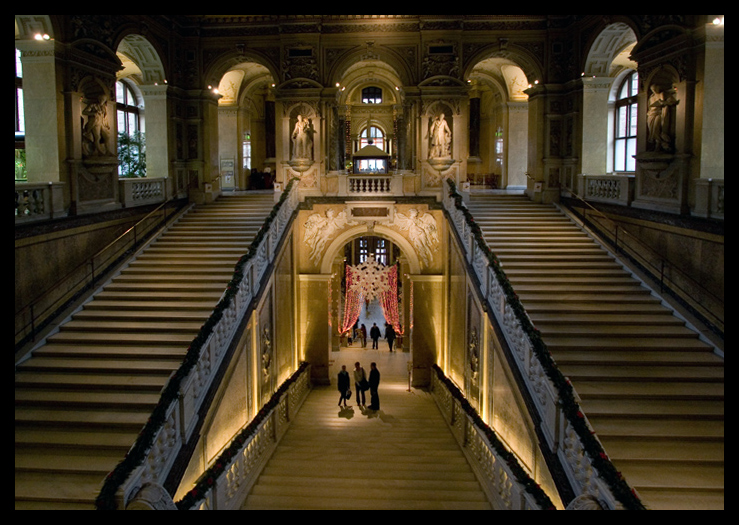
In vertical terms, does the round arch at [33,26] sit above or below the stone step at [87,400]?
above

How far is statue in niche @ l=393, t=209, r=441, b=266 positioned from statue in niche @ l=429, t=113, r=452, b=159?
1.81 metres

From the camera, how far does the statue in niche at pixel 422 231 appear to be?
53.4ft

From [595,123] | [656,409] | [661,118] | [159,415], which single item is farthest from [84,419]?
[595,123]

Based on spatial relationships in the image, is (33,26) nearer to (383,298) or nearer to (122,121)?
(122,121)

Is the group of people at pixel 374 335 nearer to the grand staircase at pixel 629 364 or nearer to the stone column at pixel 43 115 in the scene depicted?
the grand staircase at pixel 629 364

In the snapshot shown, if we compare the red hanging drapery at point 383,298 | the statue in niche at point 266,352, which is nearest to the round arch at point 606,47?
the red hanging drapery at point 383,298

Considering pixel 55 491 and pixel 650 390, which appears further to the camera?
pixel 650 390

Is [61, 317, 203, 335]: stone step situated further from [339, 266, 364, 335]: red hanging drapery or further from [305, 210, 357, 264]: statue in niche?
[339, 266, 364, 335]: red hanging drapery

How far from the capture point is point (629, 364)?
8781mm

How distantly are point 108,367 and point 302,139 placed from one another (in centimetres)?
965

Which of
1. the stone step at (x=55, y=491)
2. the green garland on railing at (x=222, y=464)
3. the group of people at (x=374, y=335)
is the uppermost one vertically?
the stone step at (x=55, y=491)

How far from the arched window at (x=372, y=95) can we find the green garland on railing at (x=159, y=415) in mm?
20255

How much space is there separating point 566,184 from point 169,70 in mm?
11641
